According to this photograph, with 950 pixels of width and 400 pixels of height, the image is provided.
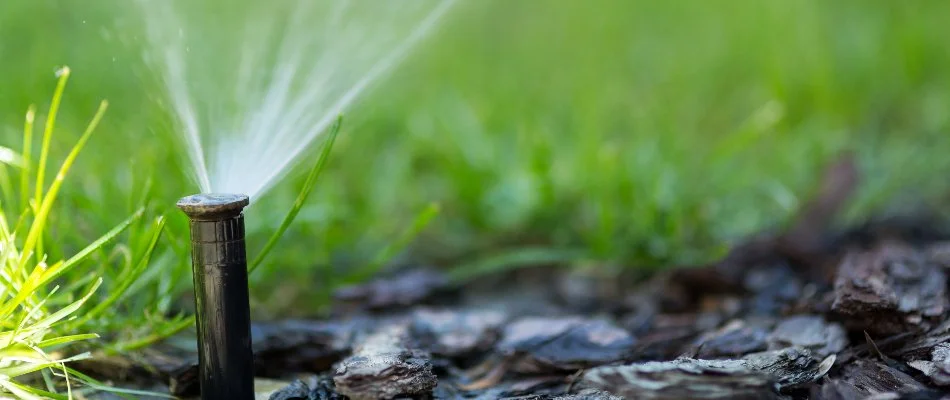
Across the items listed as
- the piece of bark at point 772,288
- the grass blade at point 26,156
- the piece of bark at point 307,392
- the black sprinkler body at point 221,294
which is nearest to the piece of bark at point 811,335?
the piece of bark at point 772,288

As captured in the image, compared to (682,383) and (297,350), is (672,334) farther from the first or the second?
(297,350)

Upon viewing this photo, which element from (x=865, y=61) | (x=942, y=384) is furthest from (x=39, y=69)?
(x=865, y=61)

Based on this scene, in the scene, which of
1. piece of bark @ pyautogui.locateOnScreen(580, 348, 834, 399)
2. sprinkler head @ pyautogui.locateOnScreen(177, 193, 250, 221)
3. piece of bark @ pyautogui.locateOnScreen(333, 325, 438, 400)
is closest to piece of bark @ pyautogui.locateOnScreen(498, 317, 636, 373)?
piece of bark @ pyautogui.locateOnScreen(333, 325, 438, 400)

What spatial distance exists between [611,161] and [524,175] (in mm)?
376

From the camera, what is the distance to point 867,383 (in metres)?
1.57

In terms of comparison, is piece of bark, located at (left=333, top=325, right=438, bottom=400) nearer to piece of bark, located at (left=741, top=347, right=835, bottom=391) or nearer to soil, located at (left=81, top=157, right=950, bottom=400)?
soil, located at (left=81, top=157, right=950, bottom=400)

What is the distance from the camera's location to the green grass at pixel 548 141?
2.46 meters

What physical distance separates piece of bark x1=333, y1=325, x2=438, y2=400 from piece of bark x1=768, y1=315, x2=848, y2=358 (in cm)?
76

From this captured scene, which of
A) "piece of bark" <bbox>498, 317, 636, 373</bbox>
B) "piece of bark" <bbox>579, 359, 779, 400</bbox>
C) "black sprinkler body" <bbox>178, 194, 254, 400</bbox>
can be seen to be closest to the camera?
"piece of bark" <bbox>579, 359, 779, 400</bbox>

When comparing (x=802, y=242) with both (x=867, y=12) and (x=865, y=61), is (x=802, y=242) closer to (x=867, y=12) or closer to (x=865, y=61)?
(x=865, y=61)

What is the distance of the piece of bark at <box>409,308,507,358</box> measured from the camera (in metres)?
1.98

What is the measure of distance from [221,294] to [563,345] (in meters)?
0.77

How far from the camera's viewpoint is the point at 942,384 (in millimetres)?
1466

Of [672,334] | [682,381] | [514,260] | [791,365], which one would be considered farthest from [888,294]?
[514,260]
